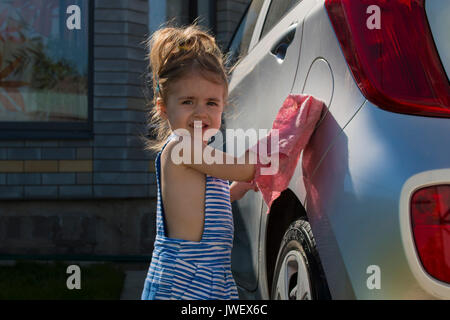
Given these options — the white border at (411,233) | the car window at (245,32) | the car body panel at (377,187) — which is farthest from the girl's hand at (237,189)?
the car window at (245,32)

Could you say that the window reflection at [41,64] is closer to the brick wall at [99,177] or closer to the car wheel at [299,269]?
the brick wall at [99,177]

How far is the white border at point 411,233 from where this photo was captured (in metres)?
1.31

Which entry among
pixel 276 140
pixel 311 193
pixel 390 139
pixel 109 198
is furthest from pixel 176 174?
pixel 109 198

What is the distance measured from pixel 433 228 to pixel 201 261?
819 millimetres

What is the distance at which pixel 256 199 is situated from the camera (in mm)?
2445

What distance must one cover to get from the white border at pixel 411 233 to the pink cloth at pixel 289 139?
1.56ft

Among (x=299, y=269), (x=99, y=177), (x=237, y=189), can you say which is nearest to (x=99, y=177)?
(x=99, y=177)

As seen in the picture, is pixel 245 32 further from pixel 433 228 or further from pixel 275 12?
pixel 433 228

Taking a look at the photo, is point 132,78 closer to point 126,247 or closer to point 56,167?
point 56,167

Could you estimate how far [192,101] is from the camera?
197 centimetres

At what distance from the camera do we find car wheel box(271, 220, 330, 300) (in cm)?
177

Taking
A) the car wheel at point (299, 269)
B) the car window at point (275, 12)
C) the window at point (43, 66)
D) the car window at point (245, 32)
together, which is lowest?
the car wheel at point (299, 269)

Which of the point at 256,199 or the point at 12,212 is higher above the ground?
the point at 12,212

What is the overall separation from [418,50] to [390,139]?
265 millimetres
